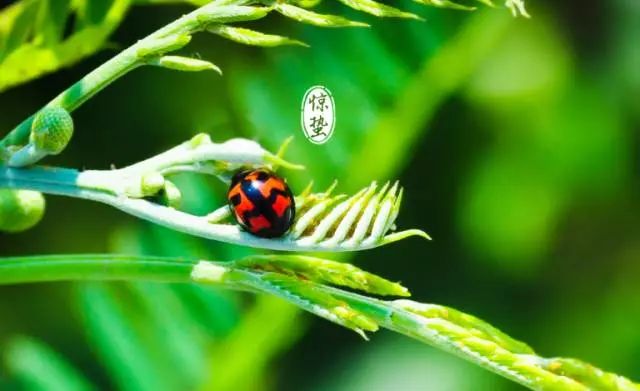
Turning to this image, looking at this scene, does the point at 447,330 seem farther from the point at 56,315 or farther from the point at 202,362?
the point at 56,315

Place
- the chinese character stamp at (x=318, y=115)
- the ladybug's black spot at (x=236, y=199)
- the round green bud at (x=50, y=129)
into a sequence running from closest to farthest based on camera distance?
the round green bud at (x=50, y=129) < the ladybug's black spot at (x=236, y=199) < the chinese character stamp at (x=318, y=115)

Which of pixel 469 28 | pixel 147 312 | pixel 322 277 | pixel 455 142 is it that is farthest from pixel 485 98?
pixel 322 277

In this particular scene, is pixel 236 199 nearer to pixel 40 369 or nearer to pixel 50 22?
pixel 50 22

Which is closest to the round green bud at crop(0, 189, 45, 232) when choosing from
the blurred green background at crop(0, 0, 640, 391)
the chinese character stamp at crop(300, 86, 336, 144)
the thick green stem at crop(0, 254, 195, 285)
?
the thick green stem at crop(0, 254, 195, 285)

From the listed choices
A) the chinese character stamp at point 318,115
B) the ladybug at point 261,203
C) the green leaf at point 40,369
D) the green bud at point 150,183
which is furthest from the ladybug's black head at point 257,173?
the green leaf at point 40,369

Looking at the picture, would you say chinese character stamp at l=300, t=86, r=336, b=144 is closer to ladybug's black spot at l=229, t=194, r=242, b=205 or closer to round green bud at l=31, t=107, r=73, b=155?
ladybug's black spot at l=229, t=194, r=242, b=205

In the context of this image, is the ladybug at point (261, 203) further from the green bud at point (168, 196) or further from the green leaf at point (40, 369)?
the green leaf at point (40, 369)
